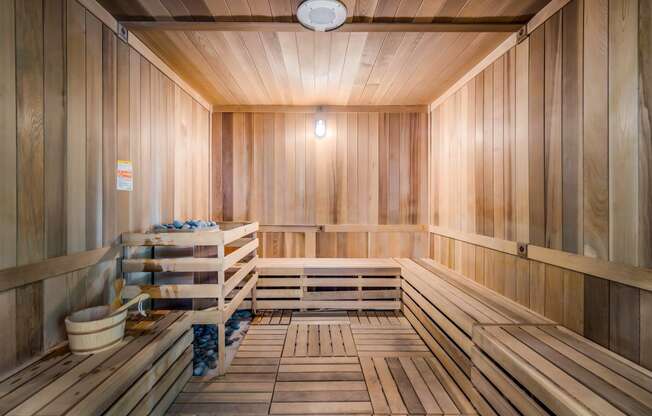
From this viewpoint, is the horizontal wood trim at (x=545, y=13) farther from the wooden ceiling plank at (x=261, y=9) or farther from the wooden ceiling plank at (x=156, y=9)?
the wooden ceiling plank at (x=156, y=9)

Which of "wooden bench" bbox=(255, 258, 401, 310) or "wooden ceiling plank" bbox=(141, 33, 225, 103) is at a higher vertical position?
"wooden ceiling plank" bbox=(141, 33, 225, 103)

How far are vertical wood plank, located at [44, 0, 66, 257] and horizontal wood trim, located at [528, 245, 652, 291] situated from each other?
2.56 metres

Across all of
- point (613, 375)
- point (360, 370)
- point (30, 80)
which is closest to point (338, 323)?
point (360, 370)

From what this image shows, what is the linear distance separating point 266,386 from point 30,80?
2023 mm

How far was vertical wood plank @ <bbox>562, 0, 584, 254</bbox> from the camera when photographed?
5.00 ft

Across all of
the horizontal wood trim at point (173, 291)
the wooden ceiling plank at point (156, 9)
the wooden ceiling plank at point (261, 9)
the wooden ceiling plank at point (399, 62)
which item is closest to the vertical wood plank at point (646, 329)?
the wooden ceiling plank at point (399, 62)

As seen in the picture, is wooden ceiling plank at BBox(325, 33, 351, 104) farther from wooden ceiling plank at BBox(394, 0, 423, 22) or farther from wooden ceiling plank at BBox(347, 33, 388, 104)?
wooden ceiling plank at BBox(394, 0, 423, 22)

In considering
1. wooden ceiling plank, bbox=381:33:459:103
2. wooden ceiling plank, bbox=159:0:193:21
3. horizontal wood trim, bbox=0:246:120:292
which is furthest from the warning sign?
wooden ceiling plank, bbox=381:33:459:103

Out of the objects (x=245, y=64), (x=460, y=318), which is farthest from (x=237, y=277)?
(x=245, y=64)

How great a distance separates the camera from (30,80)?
1352 mm

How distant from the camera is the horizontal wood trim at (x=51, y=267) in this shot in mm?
1253

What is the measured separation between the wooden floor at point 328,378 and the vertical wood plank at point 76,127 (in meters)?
→ 1.16

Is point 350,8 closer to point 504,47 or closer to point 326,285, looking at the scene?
point 504,47

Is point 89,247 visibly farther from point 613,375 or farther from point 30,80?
point 613,375
